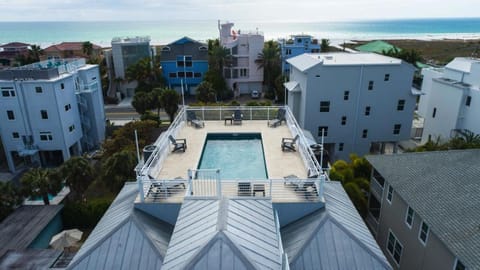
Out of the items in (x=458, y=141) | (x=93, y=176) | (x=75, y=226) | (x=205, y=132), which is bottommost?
(x=75, y=226)

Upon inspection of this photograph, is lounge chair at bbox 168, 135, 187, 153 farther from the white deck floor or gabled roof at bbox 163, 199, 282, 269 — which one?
gabled roof at bbox 163, 199, 282, 269

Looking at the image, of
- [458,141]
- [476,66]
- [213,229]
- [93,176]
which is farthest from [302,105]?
[213,229]

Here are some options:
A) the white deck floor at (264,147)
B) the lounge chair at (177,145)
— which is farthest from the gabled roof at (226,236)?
the lounge chair at (177,145)

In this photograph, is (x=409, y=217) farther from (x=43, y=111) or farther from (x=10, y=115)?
(x=10, y=115)

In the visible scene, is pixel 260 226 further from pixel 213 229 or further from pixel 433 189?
pixel 433 189

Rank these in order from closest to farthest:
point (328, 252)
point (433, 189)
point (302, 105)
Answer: point (328, 252)
point (433, 189)
point (302, 105)

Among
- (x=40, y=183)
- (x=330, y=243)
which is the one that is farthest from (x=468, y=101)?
(x=40, y=183)
